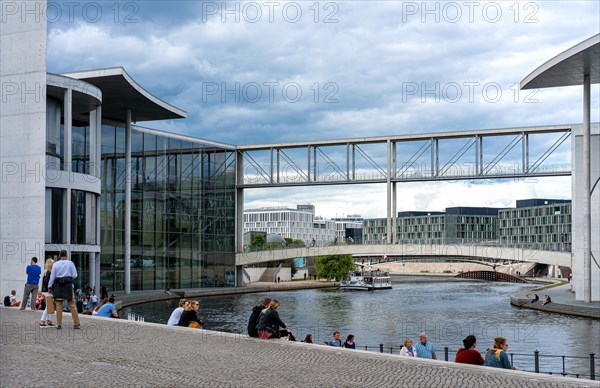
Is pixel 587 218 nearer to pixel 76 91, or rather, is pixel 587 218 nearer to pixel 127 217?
pixel 76 91

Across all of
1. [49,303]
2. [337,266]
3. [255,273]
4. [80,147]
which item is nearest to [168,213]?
[80,147]

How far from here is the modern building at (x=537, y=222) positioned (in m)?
153

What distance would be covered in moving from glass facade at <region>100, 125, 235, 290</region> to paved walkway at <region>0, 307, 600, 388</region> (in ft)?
120

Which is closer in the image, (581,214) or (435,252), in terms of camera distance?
(581,214)

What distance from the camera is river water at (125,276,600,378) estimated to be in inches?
1144

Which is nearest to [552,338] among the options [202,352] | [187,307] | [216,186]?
[187,307]

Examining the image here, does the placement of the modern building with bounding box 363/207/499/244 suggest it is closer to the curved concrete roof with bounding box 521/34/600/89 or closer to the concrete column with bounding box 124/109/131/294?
the concrete column with bounding box 124/109/131/294

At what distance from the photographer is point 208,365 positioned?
12.4 metres

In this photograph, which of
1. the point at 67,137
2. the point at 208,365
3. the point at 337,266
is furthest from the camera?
the point at 337,266

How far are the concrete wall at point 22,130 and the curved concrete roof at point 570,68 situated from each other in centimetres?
2541

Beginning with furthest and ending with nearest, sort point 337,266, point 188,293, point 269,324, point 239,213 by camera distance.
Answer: point 337,266 < point 239,213 < point 188,293 < point 269,324

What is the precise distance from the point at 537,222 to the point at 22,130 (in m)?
146

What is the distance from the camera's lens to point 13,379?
1069cm

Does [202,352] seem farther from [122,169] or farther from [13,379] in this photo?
[122,169]
